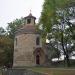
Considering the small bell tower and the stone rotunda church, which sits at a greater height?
the small bell tower

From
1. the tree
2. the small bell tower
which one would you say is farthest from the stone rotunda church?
the tree

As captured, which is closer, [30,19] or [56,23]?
[56,23]

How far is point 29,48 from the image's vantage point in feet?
203

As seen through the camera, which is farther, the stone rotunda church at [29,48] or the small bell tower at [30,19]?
the small bell tower at [30,19]

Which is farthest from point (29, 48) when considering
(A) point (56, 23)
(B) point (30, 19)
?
(A) point (56, 23)

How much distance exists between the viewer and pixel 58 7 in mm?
50219

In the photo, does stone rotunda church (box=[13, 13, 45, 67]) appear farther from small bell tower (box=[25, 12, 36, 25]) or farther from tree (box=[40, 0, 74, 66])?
tree (box=[40, 0, 74, 66])

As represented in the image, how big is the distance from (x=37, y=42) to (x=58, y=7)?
14796mm

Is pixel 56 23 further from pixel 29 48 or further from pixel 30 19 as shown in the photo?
pixel 30 19

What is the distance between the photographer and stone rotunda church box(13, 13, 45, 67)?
61.5m

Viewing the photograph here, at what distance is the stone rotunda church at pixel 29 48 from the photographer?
61469mm

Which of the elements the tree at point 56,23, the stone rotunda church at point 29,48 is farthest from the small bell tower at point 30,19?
the tree at point 56,23

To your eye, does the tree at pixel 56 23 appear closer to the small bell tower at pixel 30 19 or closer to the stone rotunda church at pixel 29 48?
the stone rotunda church at pixel 29 48

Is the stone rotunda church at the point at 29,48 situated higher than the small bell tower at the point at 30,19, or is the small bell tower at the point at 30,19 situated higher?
the small bell tower at the point at 30,19
